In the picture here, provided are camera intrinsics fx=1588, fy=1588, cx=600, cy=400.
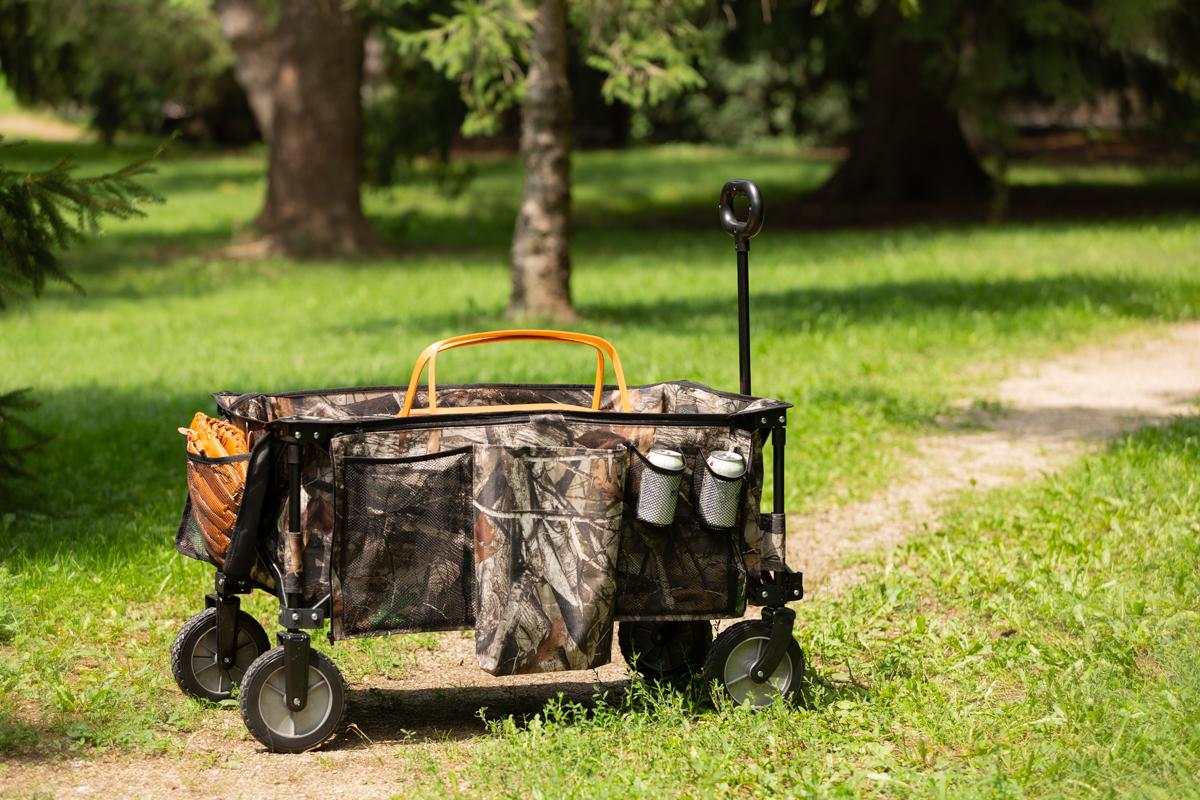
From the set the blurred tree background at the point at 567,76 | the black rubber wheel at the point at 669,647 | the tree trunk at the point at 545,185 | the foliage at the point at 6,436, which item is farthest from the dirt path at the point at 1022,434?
the tree trunk at the point at 545,185

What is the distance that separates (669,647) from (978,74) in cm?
1709

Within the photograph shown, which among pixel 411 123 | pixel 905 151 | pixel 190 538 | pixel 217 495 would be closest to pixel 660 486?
pixel 217 495

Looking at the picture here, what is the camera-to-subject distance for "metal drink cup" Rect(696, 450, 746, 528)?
15.4 ft

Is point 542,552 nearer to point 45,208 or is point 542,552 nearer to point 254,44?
point 45,208

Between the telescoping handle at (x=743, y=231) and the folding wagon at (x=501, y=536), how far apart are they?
0.08ft

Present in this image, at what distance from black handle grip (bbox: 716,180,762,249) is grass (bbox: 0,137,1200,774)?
1.53 metres

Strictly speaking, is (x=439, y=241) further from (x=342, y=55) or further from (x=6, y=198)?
(x=6, y=198)

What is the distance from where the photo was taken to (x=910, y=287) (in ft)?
51.6

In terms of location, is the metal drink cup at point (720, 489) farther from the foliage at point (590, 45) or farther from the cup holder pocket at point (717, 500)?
the foliage at point (590, 45)

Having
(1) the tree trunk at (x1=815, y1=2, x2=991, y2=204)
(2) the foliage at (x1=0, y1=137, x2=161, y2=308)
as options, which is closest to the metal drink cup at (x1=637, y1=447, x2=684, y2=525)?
(2) the foliage at (x1=0, y1=137, x2=161, y2=308)

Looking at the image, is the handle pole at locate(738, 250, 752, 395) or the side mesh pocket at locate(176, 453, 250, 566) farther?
the handle pole at locate(738, 250, 752, 395)

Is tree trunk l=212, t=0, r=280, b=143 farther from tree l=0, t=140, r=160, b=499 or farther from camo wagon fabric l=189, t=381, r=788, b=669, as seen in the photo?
camo wagon fabric l=189, t=381, r=788, b=669

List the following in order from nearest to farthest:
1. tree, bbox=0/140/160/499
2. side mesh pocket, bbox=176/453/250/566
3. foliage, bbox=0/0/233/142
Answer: side mesh pocket, bbox=176/453/250/566
tree, bbox=0/140/160/499
foliage, bbox=0/0/233/142

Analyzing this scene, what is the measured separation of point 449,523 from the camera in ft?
15.5
